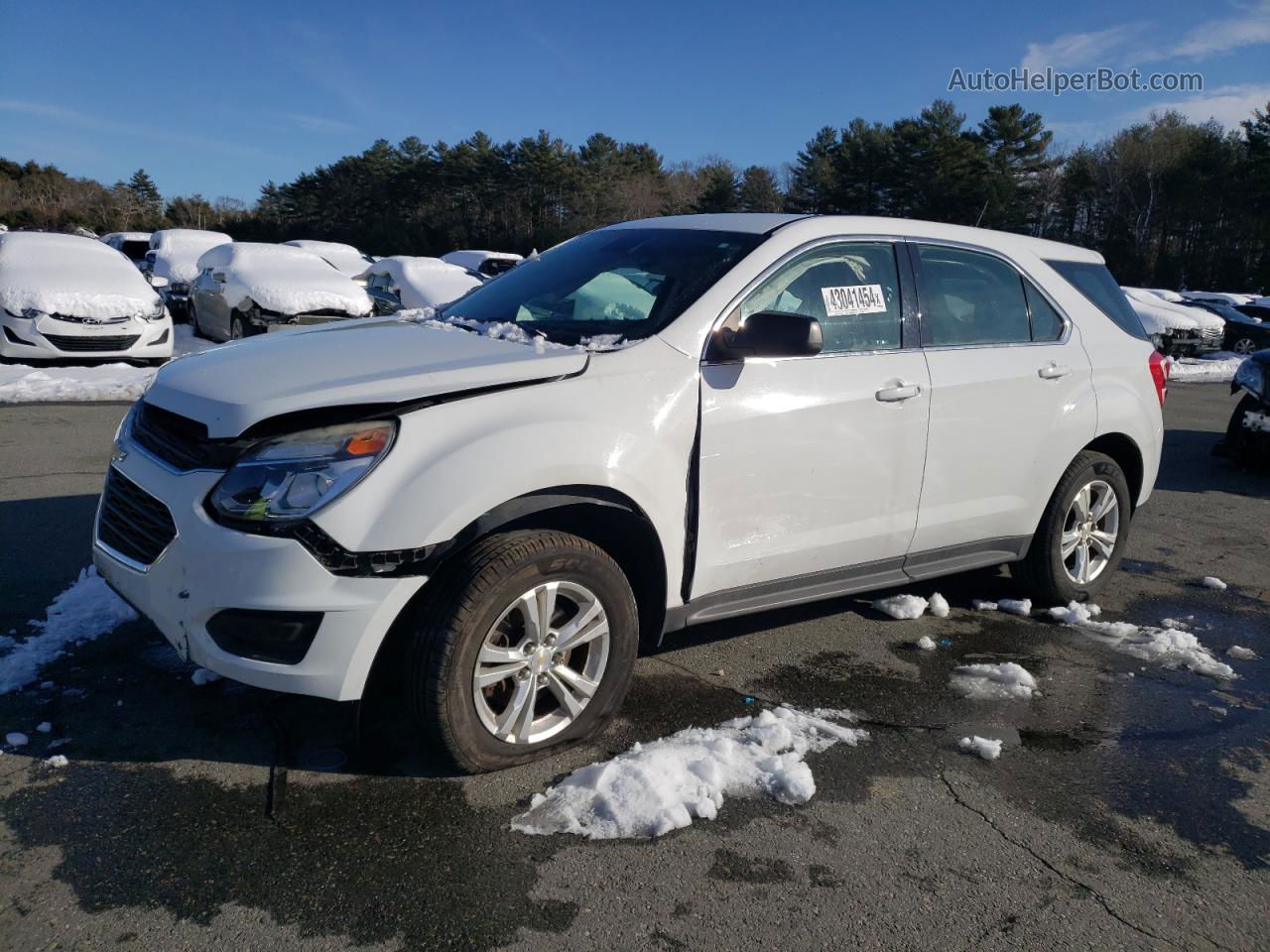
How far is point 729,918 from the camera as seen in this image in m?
2.51

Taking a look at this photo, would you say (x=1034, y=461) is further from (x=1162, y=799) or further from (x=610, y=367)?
(x=610, y=367)

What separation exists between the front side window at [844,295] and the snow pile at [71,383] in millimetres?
7385

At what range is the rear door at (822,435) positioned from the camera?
11.5ft

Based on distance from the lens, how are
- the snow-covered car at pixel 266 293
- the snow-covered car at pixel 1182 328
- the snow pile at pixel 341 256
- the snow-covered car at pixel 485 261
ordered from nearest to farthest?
the snow-covered car at pixel 266 293
the snow-covered car at pixel 1182 328
the snow-covered car at pixel 485 261
the snow pile at pixel 341 256

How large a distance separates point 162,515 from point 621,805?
1648mm

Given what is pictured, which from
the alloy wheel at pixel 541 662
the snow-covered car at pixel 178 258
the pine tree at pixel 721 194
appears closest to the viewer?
the alloy wheel at pixel 541 662

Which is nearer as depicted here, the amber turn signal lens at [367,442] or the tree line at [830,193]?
the amber turn signal lens at [367,442]

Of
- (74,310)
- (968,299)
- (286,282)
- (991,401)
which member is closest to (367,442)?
(991,401)

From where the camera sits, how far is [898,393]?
3.97 meters

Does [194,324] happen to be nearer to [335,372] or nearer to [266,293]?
[266,293]

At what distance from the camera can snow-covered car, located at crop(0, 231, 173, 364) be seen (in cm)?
1089

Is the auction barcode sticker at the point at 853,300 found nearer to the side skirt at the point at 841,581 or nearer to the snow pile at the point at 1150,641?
the side skirt at the point at 841,581

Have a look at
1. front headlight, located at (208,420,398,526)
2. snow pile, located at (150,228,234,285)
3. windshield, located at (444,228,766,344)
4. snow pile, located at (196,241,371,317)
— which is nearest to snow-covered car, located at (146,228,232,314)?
snow pile, located at (150,228,234,285)

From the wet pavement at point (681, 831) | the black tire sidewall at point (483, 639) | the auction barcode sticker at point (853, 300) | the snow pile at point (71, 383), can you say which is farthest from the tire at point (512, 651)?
the snow pile at point (71, 383)
